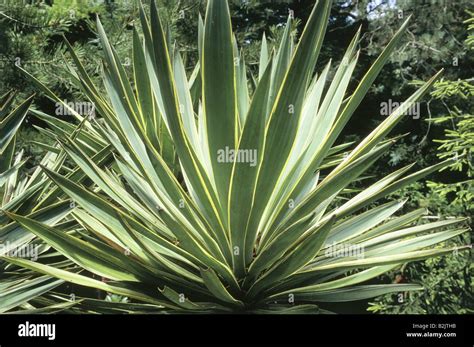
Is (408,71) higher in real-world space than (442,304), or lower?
higher

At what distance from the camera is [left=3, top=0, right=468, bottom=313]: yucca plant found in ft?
4.40

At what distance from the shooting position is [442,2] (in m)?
4.18

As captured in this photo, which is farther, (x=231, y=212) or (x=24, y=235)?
(x=24, y=235)

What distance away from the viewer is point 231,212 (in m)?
1.41

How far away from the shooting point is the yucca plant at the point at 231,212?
1.34m

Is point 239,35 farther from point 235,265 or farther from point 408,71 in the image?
point 235,265

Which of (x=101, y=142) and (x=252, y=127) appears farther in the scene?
(x=101, y=142)

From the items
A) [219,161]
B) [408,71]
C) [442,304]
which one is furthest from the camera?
[408,71]

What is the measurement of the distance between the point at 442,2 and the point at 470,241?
73.7 inches
